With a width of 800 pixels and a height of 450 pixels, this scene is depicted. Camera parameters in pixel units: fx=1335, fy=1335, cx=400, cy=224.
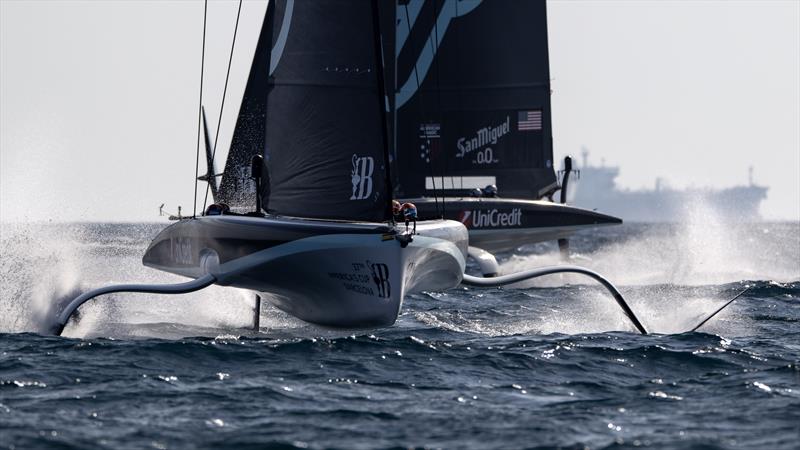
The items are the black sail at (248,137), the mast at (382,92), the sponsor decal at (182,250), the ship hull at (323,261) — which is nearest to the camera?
the ship hull at (323,261)

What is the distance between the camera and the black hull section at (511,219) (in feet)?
82.1

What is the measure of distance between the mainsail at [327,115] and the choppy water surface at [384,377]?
4.66ft

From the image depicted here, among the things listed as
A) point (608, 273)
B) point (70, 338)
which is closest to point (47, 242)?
point (70, 338)

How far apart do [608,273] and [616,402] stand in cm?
1971

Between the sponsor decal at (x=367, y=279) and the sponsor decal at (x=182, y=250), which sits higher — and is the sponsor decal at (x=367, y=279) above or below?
below

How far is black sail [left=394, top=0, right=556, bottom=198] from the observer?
86.0 ft

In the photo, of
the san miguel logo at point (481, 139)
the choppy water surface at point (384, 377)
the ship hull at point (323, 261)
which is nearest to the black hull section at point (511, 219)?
the san miguel logo at point (481, 139)

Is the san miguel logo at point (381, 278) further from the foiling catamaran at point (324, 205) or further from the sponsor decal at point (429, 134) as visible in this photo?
the sponsor decal at point (429, 134)

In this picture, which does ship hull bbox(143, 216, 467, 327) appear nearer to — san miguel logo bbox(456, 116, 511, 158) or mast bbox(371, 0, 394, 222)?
mast bbox(371, 0, 394, 222)

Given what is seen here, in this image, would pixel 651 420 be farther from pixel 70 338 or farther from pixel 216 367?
pixel 70 338

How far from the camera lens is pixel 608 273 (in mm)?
29266

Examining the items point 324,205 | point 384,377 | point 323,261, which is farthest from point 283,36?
point 384,377

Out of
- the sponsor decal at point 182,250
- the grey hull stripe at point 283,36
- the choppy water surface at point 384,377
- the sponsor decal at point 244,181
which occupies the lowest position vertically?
the choppy water surface at point 384,377

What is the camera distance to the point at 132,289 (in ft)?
43.0
